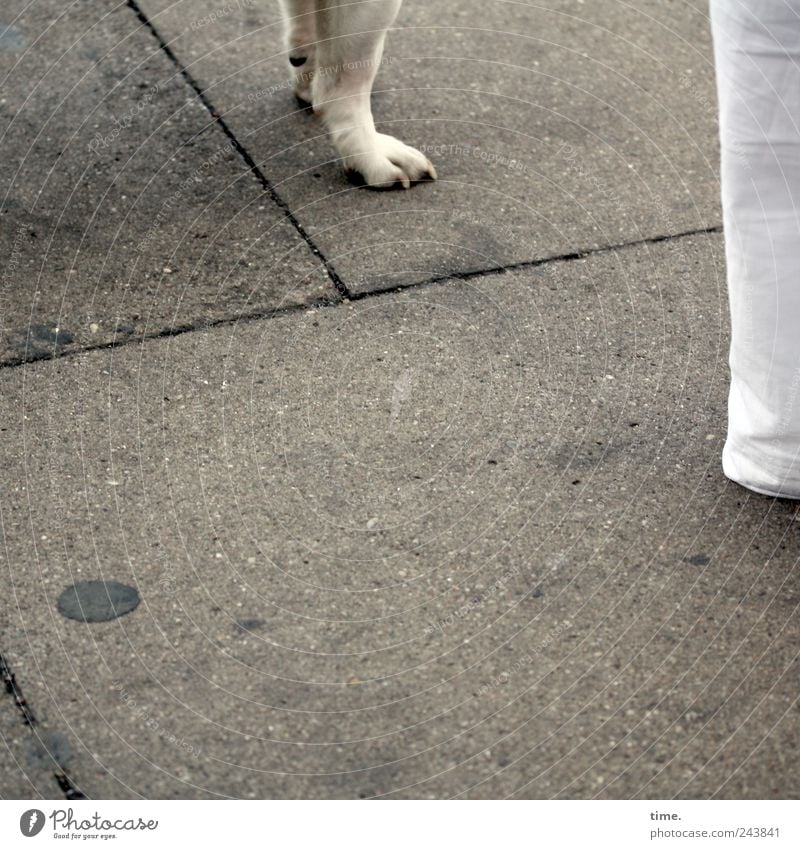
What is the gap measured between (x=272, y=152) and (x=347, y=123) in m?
0.37

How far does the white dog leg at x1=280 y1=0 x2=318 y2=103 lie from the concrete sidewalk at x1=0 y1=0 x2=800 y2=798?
0.09 m

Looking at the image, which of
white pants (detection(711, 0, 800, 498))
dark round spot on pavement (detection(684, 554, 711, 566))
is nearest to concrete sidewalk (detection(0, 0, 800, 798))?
dark round spot on pavement (detection(684, 554, 711, 566))

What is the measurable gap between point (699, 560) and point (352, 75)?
1790mm

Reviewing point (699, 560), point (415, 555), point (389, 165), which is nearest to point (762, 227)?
point (699, 560)

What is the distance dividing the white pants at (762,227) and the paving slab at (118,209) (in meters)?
1.27

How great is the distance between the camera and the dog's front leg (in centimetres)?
341

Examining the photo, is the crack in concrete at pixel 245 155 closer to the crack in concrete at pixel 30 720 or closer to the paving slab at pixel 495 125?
the paving slab at pixel 495 125

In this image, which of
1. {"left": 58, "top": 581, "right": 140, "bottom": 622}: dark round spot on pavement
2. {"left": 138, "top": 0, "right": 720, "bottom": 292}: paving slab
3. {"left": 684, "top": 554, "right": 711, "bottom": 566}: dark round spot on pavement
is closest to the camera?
{"left": 58, "top": 581, "right": 140, "bottom": 622}: dark round spot on pavement

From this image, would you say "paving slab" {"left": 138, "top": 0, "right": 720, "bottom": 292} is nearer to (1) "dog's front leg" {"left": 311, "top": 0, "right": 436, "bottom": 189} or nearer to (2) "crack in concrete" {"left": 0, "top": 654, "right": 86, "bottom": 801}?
(1) "dog's front leg" {"left": 311, "top": 0, "right": 436, "bottom": 189}

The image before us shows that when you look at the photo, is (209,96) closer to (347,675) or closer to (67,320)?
(67,320)

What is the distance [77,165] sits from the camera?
384cm

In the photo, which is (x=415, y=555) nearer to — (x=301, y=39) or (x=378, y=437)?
(x=378, y=437)

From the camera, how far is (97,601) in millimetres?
2508
